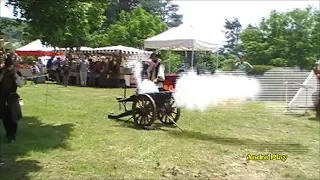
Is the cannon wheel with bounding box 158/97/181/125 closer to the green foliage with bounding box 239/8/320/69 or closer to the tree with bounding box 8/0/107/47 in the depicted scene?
the tree with bounding box 8/0/107/47

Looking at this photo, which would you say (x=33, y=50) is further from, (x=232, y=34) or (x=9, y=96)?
(x=9, y=96)

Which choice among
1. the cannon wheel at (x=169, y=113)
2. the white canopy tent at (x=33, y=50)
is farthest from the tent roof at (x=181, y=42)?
the white canopy tent at (x=33, y=50)

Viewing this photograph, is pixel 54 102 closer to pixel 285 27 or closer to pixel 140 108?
pixel 140 108

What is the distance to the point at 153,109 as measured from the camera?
9.28 m

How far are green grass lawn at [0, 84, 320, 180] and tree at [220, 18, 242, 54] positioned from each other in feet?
68.8

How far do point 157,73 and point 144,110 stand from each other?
111cm

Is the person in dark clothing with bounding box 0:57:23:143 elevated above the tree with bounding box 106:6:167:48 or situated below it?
below

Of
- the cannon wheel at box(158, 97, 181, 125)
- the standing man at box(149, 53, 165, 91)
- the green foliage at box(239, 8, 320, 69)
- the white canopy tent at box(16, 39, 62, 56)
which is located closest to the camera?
the cannon wheel at box(158, 97, 181, 125)

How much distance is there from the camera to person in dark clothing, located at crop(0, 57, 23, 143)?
24.2 ft

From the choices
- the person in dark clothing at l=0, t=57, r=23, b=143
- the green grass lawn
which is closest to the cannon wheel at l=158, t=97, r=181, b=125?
the green grass lawn

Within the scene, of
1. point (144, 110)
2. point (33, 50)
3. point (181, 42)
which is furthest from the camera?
point (33, 50)

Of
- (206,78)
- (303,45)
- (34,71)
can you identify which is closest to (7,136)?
(206,78)

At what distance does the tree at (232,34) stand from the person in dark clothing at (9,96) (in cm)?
2427

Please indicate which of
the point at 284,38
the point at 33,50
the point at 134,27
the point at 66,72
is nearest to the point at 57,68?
the point at 66,72
